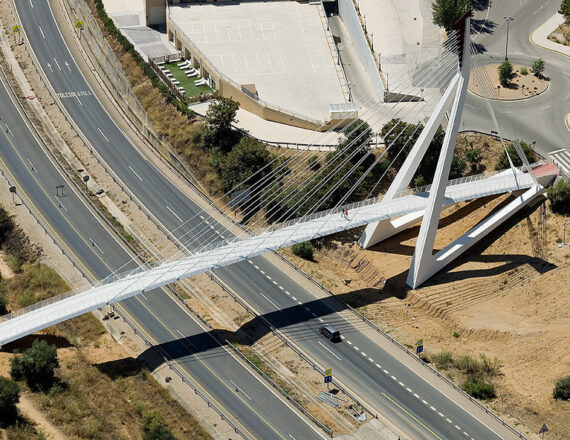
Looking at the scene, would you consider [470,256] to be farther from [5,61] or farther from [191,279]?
[5,61]

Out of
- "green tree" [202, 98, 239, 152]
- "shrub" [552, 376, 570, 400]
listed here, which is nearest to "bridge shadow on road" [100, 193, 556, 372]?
"shrub" [552, 376, 570, 400]

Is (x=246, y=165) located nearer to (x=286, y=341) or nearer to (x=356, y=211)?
(x=356, y=211)

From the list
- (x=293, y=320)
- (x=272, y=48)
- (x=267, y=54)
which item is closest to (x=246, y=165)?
(x=267, y=54)

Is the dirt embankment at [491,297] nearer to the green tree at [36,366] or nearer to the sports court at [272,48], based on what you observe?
the sports court at [272,48]

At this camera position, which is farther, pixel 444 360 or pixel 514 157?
pixel 514 157

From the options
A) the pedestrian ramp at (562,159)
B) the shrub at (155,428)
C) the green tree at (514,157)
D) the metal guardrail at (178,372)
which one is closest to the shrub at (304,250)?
the metal guardrail at (178,372)
